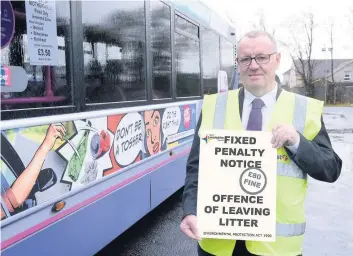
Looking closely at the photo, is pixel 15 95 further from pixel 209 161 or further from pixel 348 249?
pixel 348 249

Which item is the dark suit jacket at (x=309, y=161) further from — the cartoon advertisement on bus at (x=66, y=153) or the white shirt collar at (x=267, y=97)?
the cartoon advertisement on bus at (x=66, y=153)

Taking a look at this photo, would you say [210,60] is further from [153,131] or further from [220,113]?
[220,113]

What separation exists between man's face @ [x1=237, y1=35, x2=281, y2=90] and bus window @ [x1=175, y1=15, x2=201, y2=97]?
3.43 meters

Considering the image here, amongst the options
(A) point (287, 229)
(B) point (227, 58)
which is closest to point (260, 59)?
(A) point (287, 229)

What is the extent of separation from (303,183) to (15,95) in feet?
6.00

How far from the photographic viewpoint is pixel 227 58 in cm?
855

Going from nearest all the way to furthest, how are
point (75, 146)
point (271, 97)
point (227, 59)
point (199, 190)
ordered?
point (199, 190) → point (271, 97) → point (75, 146) → point (227, 59)

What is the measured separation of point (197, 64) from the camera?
6.29 metres

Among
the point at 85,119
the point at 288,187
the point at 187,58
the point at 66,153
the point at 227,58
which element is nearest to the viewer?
the point at 288,187

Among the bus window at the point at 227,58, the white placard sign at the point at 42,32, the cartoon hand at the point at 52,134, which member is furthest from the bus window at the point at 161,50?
the bus window at the point at 227,58

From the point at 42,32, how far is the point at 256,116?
1664mm

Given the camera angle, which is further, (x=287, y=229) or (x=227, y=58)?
(x=227, y=58)

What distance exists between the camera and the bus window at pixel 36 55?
266 centimetres

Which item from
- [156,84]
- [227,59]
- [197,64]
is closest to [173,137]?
[156,84]
